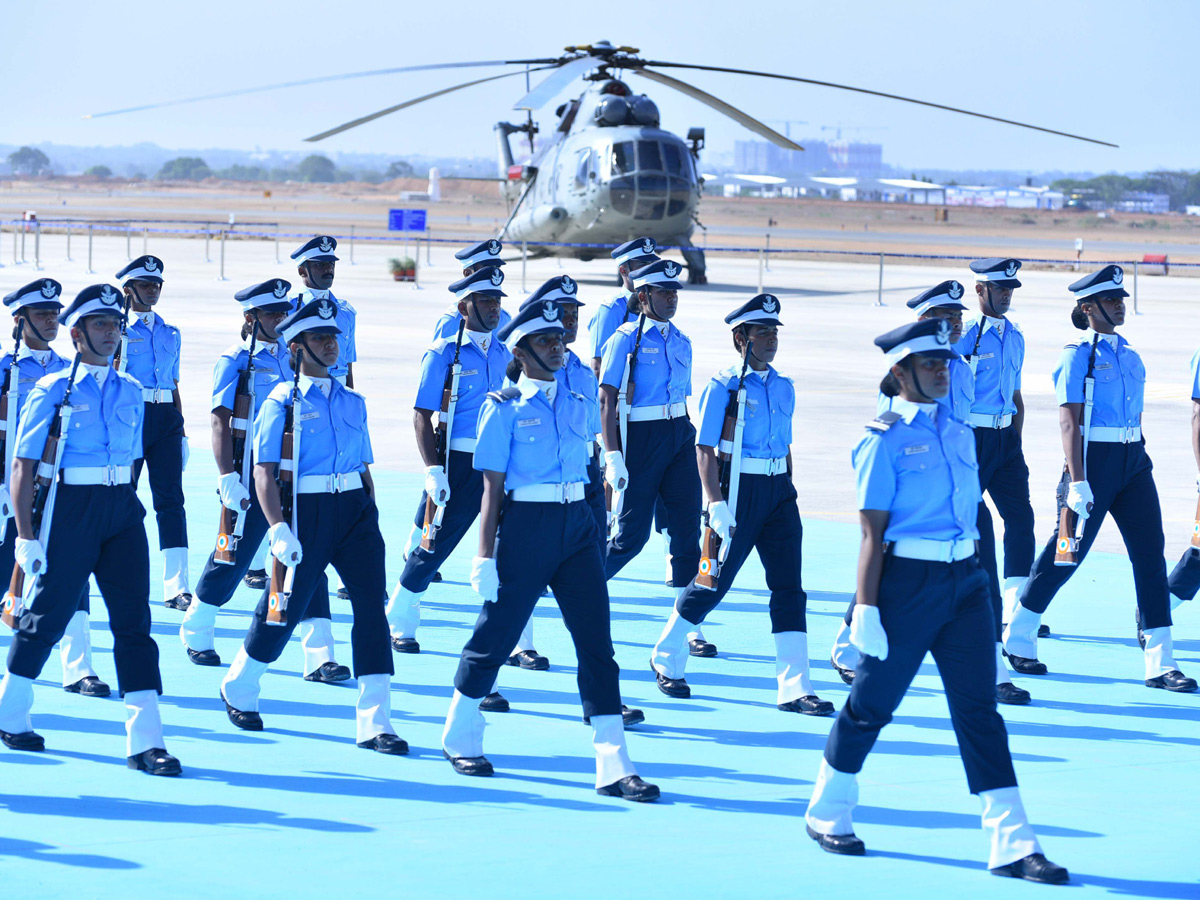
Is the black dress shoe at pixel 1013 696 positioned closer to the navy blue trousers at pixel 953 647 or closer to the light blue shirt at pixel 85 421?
the navy blue trousers at pixel 953 647

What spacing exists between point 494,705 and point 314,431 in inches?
71.9

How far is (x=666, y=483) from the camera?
959 cm

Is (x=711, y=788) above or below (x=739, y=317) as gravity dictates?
below

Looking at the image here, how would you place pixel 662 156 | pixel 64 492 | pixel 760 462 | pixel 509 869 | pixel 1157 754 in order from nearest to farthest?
pixel 509 869 → pixel 64 492 → pixel 1157 754 → pixel 760 462 → pixel 662 156

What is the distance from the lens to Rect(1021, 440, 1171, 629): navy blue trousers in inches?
358

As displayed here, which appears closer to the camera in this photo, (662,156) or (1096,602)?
(1096,602)

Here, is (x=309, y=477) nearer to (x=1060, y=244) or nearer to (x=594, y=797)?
(x=594, y=797)

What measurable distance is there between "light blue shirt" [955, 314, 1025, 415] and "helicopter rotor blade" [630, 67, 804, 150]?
941cm

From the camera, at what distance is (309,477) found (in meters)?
7.57

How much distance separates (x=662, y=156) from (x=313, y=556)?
27.5 metres

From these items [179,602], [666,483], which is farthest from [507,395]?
[179,602]

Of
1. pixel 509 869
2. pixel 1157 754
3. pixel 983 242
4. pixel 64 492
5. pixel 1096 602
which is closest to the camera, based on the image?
pixel 509 869

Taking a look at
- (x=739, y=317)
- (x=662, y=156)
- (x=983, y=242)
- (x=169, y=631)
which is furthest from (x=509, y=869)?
(x=983, y=242)

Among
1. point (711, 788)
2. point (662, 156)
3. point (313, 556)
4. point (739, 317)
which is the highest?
point (662, 156)
